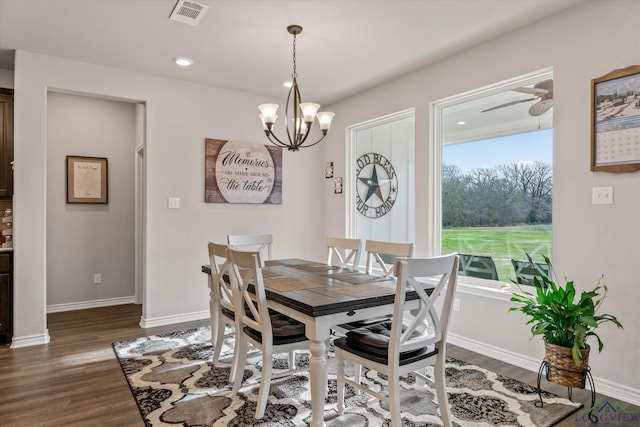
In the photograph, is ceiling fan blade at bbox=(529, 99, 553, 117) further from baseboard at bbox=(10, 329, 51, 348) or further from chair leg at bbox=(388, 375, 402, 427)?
baseboard at bbox=(10, 329, 51, 348)

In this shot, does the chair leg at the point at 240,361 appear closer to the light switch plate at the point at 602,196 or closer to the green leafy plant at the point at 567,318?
the green leafy plant at the point at 567,318

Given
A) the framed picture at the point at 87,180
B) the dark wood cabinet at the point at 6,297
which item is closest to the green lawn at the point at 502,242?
the dark wood cabinet at the point at 6,297

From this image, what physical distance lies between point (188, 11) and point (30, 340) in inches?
120

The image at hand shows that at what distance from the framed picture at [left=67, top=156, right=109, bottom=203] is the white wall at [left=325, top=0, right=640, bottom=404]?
417 cm

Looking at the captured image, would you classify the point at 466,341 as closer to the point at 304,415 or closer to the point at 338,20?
the point at 304,415

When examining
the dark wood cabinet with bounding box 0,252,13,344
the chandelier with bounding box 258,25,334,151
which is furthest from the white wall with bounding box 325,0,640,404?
the dark wood cabinet with bounding box 0,252,13,344

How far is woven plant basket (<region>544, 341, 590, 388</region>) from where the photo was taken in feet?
7.19

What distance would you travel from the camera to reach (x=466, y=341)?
3.32 m

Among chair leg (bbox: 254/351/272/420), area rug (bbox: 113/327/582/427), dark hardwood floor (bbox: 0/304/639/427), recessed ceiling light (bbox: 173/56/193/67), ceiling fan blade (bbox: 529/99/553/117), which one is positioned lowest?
dark hardwood floor (bbox: 0/304/639/427)

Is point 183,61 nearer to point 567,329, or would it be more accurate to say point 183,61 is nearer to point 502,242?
point 502,242

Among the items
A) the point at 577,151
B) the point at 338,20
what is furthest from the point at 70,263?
the point at 577,151

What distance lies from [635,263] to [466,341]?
55.7 inches

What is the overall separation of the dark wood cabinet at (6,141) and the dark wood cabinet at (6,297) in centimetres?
62

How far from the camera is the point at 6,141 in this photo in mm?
3486
